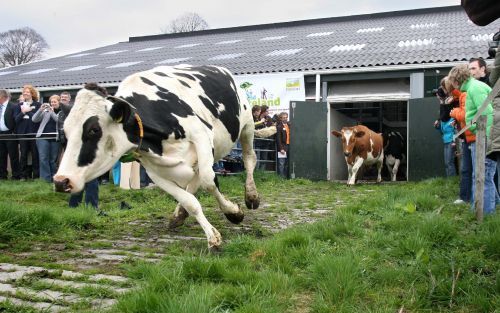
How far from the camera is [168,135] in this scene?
4895 mm

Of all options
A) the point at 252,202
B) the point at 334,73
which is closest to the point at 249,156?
the point at 252,202

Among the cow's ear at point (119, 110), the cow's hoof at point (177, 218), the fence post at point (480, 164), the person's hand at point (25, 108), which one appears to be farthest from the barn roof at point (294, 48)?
the cow's ear at point (119, 110)

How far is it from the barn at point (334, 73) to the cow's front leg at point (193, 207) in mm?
9641

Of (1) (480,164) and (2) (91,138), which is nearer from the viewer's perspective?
(2) (91,138)

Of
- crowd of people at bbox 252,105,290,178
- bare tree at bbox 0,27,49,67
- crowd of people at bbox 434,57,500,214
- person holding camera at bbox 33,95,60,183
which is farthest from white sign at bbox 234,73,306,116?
bare tree at bbox 0,27,49,67

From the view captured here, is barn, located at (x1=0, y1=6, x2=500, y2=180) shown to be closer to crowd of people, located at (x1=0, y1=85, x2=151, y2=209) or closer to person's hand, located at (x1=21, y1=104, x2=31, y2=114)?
crowd of people, located at (x1=0, y1=85, x2=151, y2=209)

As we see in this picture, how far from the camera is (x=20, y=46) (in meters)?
49.4

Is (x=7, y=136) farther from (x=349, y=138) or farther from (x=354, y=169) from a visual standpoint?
(x=354, y=169)

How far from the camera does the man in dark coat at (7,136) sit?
12.3m

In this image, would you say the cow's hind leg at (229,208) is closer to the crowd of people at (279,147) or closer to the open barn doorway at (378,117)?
the crowd of people at (279,147)

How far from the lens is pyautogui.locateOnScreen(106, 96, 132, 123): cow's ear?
14.3 feet

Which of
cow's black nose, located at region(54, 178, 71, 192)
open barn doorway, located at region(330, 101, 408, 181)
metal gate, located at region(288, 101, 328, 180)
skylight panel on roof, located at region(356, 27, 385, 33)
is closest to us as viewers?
cow's black nose, located at region(54, 178, 71, 192)

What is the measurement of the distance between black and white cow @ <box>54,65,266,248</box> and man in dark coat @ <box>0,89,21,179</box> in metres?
7.82

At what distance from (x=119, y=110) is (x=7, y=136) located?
9.31 metres
